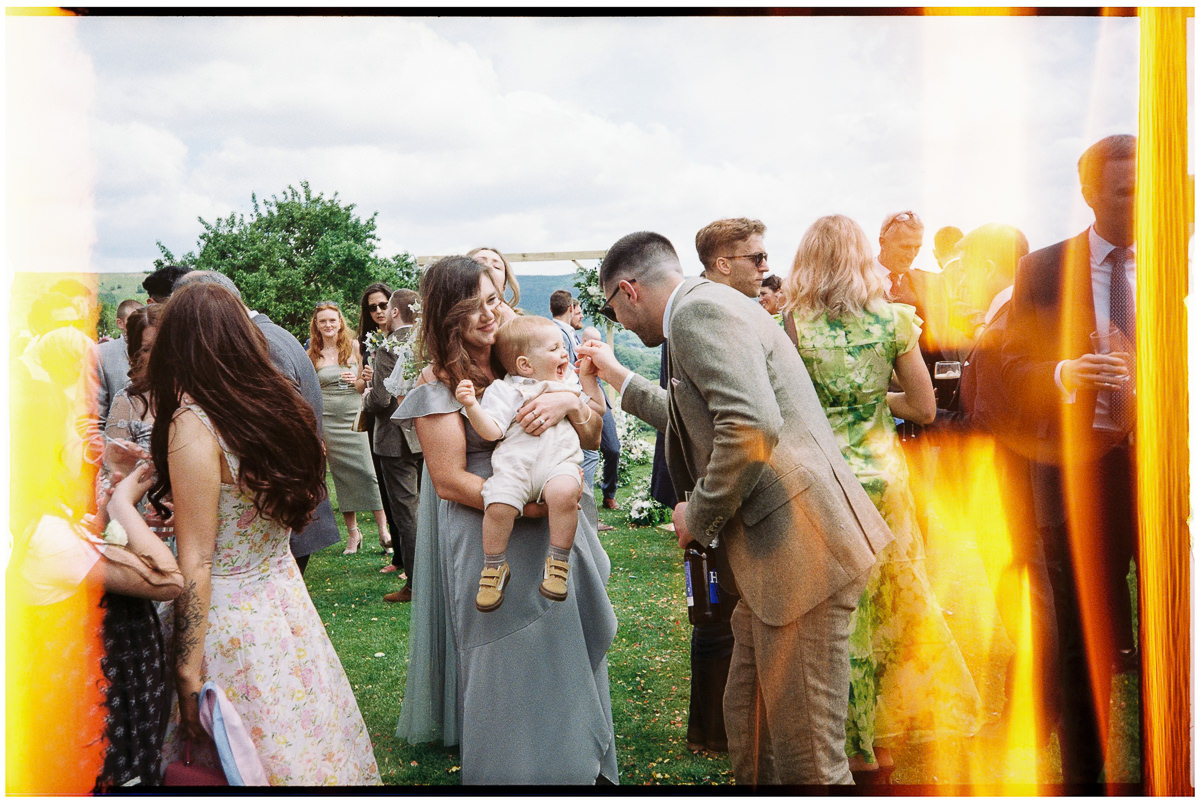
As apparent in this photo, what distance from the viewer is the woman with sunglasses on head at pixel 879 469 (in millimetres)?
3211

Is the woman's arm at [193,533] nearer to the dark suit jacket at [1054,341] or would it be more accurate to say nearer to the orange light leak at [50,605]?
the orange light leak at [50,605]

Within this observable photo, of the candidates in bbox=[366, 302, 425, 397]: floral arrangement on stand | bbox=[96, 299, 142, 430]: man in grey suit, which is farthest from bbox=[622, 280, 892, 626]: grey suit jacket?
bbox=[96, 299, 142, 430]: man in grey suit

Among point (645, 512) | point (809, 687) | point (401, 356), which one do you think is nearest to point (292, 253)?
point (401, 356)

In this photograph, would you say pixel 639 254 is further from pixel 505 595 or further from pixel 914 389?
pixel 914 389

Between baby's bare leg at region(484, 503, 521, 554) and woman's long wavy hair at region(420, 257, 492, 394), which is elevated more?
woman's long wavy hair at region(420, 257, 492, 394)

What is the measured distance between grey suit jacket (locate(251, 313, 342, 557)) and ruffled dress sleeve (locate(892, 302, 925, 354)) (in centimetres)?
240

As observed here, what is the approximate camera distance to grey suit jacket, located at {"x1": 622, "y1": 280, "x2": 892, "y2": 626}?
2346 millimetres

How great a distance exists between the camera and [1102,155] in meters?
2.85

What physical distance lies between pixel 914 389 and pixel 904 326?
26 centimetres

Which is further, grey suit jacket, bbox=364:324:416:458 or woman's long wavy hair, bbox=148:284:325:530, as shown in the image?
grey suit jacket, bbox=364:324:416:458

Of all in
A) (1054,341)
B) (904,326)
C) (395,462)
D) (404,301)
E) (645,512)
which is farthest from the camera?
(645,512)

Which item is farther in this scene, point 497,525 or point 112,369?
point 112,369

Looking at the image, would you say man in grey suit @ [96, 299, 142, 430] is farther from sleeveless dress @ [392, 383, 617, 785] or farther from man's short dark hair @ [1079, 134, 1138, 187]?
man's short dark hair @ [1079, 134, 1138, 187]

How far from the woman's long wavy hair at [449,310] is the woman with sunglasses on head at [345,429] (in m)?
3.96
